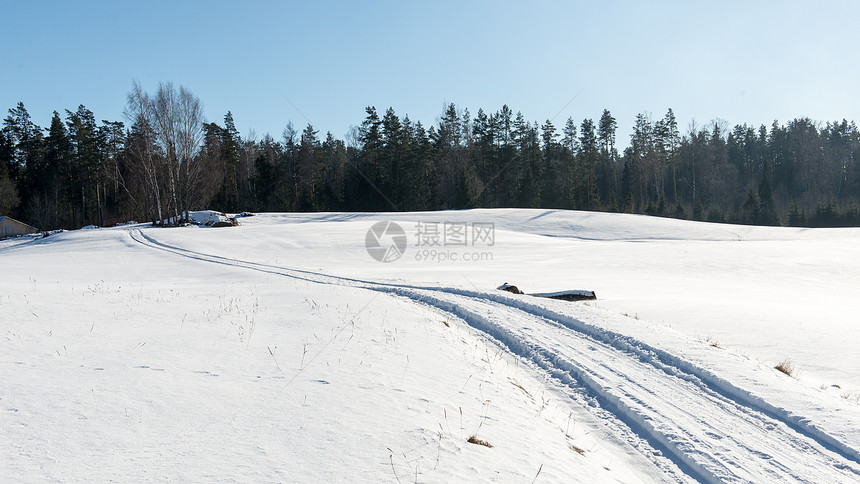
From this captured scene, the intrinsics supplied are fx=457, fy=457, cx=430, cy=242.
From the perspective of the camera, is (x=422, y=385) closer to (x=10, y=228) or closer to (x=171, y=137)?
(x=171, y=137)

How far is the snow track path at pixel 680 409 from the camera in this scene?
3.69 meters

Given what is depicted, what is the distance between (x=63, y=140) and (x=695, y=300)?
7515cm

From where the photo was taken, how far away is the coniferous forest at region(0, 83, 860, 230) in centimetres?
5547

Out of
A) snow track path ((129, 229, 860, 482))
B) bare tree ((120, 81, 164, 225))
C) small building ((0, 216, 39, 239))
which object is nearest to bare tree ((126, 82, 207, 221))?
bare tree ((120, 81, 164, 225))

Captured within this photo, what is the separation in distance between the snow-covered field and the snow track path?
0.02m

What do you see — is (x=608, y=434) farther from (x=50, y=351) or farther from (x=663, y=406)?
(x=50, y=351)

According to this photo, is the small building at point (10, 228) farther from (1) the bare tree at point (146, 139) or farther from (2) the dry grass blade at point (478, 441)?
(2) the dry grass blade at point (478, 441)

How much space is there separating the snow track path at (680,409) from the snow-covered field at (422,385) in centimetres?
2

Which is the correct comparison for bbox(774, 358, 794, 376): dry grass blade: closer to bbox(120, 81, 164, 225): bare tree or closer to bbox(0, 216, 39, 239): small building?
bbox(120, 81, 164, 225): bare tree

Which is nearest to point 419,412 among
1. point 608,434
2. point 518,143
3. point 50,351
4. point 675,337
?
point 608,434

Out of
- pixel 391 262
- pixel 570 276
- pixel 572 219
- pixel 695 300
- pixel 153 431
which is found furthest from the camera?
pixel 572 219

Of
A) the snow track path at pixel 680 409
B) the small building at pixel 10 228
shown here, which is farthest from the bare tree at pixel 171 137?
the snow track path at pixel 680 409

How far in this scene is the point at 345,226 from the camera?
32.1 meters

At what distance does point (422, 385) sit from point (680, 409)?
269 centimetres
